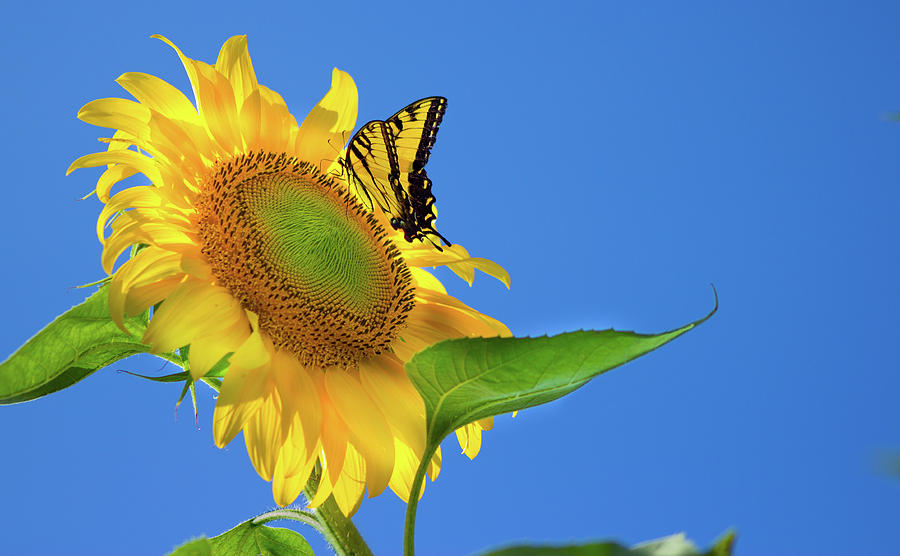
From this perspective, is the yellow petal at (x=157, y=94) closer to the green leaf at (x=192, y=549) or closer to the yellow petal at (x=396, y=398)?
the yellow petal at (x=396, y=398)

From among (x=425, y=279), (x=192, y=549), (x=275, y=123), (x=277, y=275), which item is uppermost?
(x=275, y=123)

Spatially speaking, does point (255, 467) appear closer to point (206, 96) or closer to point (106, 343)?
point (106, 343)

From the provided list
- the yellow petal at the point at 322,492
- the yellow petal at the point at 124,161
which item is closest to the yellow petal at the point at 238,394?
the yellow petal at the point at 322,492

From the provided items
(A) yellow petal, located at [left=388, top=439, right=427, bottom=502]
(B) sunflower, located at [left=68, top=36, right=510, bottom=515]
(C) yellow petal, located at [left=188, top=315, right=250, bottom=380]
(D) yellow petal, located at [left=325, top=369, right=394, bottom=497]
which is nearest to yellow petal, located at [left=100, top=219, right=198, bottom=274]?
(B) sunflower, located at [left=68, top=36, right=510, bottom=515]

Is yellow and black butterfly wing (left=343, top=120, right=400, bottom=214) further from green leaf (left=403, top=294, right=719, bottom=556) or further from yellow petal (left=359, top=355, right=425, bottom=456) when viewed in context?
green leaf (left=403, top=294, right=719, bottom=556)

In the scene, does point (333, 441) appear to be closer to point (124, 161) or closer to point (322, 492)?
point (322, 492)

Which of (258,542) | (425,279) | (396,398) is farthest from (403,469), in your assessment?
(425,279)
